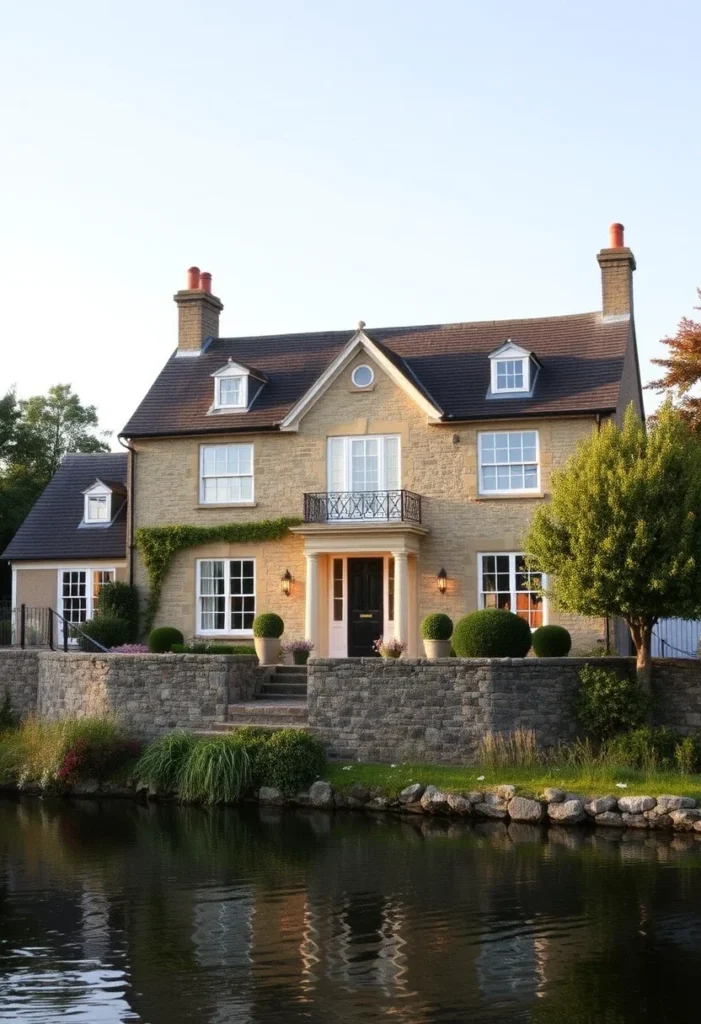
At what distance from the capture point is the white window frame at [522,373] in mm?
25891

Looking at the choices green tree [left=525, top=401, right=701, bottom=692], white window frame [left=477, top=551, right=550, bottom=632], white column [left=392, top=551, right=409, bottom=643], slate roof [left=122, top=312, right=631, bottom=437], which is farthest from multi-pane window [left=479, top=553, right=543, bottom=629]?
green tree [left=525, top=401, right=701, bottom=692]

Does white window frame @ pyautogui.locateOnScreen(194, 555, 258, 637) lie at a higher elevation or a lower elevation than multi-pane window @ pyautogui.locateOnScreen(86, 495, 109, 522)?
lower

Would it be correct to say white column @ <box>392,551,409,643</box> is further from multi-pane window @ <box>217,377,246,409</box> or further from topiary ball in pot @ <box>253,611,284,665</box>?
multi-pane window @ <box>217,377,246,409</box>

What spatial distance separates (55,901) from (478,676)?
9094mm

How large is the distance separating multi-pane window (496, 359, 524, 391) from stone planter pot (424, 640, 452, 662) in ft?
21.9

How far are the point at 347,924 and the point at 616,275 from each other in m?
19.4

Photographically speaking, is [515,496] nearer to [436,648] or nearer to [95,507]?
[436,648]

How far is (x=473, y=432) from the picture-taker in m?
25.8

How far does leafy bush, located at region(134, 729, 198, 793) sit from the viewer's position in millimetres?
19844

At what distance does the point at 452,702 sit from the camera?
1995 cm

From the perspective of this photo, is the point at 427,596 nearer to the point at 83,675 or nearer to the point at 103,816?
the point at 83,675

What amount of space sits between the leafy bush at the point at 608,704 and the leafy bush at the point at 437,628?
3299 mm

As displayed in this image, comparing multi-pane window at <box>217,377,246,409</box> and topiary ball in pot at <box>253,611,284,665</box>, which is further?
multi-pane window at <box>217,377,246,409</box>

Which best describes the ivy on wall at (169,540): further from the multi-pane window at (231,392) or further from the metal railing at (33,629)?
the multi-pane window at (231,392)
